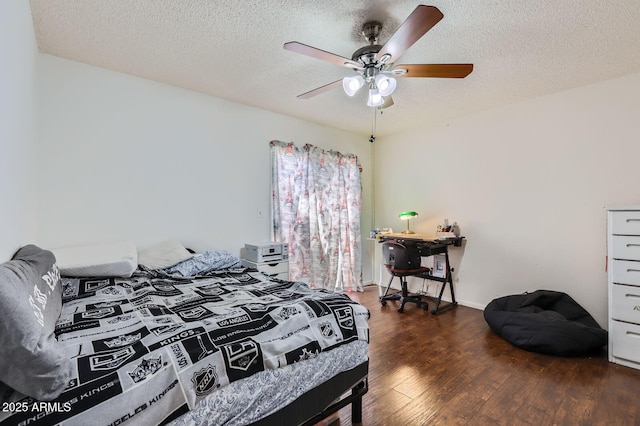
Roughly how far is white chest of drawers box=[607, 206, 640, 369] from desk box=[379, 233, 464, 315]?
1497 mm

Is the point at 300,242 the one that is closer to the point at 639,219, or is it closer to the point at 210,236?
the point at 210,236

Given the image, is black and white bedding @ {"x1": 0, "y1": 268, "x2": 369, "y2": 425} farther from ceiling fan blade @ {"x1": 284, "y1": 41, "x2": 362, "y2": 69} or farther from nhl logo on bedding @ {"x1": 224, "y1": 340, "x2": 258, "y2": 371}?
ceiling fan blade @ {"x1": 284, "y1": 41, "x2": 362, "y2": 69}

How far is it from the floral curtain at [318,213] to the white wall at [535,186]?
102 cm

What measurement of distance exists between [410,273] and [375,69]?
2.43 m

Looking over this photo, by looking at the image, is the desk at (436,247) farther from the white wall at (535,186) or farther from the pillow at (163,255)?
the pillow at (163,255)

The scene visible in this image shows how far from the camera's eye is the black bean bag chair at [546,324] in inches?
96.3

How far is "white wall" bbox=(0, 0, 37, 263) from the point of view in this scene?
1.31 metres

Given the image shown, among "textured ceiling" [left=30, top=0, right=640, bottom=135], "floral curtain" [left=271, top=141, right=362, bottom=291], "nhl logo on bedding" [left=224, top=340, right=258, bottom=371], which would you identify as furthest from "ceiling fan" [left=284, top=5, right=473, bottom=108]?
"floral curtain" [left=271, top=141, right=362, bottom=291]

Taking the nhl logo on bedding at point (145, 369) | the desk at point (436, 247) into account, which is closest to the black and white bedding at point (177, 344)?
the nhl logo on bedding at point (145, 369)

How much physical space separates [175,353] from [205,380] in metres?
0.15

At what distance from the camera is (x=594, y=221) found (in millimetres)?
2924

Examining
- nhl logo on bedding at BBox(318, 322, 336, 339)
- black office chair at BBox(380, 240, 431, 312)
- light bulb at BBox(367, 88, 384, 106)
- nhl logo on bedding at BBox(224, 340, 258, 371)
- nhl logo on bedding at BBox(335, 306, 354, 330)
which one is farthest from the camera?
black office chair at BBox(380, 240, 431, 312)

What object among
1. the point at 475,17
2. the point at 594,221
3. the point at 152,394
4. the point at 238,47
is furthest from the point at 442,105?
the point at 152,394

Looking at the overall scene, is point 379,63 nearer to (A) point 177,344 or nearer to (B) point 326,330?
(B) point 326,330
